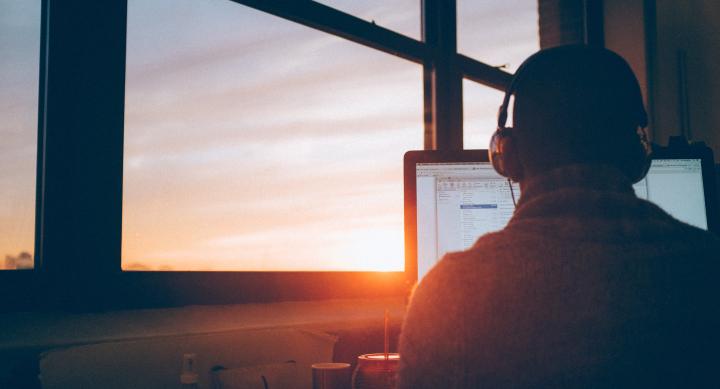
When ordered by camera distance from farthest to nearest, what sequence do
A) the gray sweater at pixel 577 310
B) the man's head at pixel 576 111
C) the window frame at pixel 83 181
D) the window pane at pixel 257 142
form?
the window pane at pixel 257 142
the window frame at pixel 83 181
the man's head at pixel 576 111
the gray sweater at pixel 577 310

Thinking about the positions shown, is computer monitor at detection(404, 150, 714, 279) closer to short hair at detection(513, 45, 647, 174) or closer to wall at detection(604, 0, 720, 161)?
short hair at detection(513, 45, 647, 174)

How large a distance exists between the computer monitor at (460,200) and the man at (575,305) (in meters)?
0.76

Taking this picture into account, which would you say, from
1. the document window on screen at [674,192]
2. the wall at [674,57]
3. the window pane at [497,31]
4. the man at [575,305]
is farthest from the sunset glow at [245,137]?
the wall at [674,57]

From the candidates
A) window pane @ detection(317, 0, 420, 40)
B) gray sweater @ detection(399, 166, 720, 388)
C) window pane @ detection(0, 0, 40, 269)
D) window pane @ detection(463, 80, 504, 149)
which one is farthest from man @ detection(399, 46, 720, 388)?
window pane @ detection(463, 80, 504, 149)

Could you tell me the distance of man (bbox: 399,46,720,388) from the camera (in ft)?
2.06

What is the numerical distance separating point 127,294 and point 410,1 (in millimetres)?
1607

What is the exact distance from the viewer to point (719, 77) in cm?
322

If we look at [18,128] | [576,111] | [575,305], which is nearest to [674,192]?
[576,111]

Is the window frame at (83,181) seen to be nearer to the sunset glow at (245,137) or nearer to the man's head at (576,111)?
the sunset glow at (245,137)

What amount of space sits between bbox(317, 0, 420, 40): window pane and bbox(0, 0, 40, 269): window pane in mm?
986

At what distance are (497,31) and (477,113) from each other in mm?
450

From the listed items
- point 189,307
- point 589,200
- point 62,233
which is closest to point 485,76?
point 189,307

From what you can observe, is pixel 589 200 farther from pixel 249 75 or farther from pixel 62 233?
pixel 249 75

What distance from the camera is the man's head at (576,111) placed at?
74 centimetres
